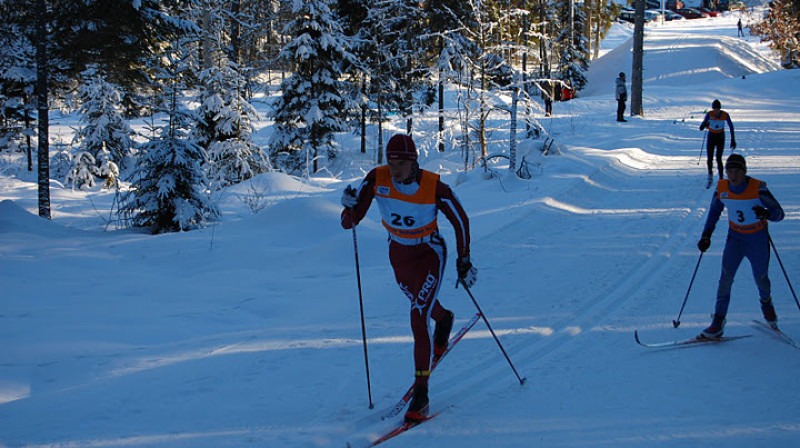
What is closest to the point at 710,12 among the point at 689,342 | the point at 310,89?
the point at 310,89

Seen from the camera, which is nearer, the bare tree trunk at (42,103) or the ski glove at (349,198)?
the ski glove at (349,198)

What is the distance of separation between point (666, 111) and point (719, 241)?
23.1 meters

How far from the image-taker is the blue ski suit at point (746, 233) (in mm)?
5527

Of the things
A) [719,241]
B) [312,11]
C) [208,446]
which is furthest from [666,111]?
[208,446]

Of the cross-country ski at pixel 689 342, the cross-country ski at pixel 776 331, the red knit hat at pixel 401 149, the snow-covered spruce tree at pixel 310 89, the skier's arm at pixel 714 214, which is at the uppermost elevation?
the snow-covered spruce tree at pixel 310 89

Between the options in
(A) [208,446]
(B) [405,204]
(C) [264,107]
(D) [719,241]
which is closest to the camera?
(A) [208,446]

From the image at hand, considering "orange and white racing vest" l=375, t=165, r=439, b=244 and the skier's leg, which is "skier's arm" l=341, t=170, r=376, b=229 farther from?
the skier's leg

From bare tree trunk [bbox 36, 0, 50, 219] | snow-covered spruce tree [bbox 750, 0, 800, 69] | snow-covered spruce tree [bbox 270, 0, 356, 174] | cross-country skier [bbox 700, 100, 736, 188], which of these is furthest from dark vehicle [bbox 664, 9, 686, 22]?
bare tree trunk [bbox 36, 0, 50, 219]

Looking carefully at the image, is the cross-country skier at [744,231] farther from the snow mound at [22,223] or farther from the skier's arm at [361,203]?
the snow mound at [22,223]

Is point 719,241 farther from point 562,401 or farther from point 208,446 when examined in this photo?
point 208,446

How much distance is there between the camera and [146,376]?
16.1ft

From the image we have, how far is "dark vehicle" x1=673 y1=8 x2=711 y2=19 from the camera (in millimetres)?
89562

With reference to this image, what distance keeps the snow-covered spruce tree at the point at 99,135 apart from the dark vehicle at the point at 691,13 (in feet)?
300

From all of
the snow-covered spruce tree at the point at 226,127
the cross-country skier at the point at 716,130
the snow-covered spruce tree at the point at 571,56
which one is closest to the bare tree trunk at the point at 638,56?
the snow-covered spruce tree at the point at 571,56
